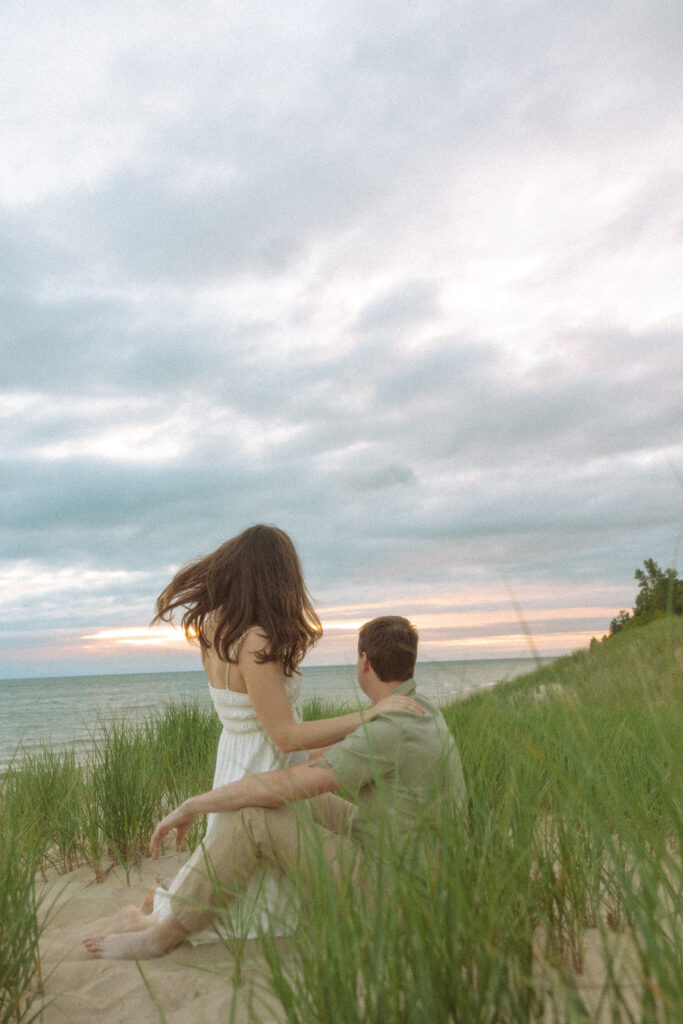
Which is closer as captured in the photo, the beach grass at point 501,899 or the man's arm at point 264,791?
the beach grass at point 501,899

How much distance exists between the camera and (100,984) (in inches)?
106

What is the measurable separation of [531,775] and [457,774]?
45 cm

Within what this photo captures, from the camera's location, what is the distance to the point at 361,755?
8.03 ft

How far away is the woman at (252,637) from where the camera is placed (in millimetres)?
3053

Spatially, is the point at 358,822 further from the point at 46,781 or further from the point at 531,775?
the point at 46,781

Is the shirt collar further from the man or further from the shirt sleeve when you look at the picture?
the shirt sleeve

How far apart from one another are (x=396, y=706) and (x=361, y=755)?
0.21 metres

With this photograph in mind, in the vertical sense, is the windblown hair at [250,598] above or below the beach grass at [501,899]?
above

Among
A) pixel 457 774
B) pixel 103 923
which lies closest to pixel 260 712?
pixel 457 774

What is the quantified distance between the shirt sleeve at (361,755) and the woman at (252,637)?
452 mm

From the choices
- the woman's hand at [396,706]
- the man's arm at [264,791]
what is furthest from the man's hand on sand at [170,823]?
the woman's hand at [396,706]

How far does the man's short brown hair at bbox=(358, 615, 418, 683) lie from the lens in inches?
104

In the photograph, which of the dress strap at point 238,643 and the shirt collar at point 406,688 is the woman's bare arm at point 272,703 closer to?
the dress strap at point 238,643

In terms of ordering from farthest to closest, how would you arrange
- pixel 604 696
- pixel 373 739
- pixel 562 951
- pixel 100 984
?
1. pixel 604 696
2. pixel 100 984
3. pixel 373 739
4. pixel 562 951
